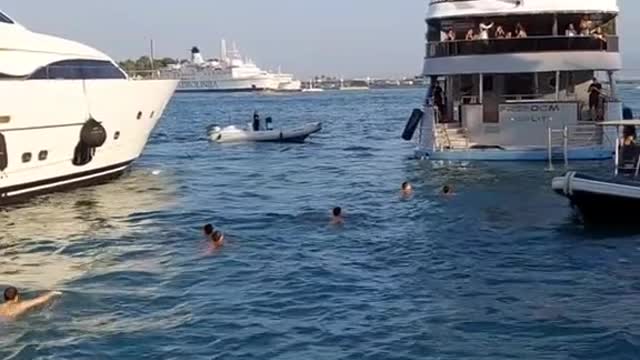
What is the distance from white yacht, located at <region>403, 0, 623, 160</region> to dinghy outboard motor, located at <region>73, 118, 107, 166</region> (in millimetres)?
11938

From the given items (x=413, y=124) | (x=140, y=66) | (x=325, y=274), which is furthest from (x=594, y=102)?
(x=140, y=66)

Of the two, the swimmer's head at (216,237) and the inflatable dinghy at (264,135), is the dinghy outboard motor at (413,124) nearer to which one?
the inflatable dinghy at (264,135)

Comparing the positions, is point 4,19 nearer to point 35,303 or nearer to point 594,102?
point 35,303

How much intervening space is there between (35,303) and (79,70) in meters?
15.1

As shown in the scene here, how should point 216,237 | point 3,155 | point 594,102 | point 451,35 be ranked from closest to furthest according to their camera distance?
point 216,237, point 3,155, point 594,102, point 451,35

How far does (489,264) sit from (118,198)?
1412 centimetres

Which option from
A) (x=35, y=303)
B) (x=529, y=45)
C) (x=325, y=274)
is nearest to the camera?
(x=35, y=303)

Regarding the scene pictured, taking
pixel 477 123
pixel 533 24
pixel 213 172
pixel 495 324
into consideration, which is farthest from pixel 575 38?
pixel 495 324

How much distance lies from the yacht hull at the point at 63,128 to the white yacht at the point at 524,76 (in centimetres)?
1078

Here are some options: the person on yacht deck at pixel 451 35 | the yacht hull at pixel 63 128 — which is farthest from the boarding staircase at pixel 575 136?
the yacht hull at pixel 63 128

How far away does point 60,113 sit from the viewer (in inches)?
1065

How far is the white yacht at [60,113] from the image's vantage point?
84.2ft

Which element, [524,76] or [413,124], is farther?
[413,124]

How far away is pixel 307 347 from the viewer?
1267cm
